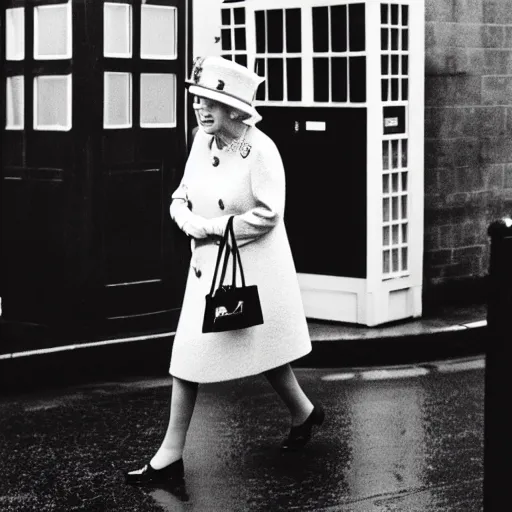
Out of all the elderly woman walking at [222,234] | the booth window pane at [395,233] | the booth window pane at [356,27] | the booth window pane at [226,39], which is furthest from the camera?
the booth window pane at [226,39]

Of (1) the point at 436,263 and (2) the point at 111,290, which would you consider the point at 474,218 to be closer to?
(1) the point at 436,263

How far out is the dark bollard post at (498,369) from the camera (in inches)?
180

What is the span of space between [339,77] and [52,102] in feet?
6.61

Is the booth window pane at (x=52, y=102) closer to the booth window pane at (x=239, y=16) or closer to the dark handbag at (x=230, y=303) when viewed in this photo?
the booth window pane at (x=239, y=16)

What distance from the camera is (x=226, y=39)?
10.8 m

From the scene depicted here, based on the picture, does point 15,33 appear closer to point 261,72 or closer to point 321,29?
point 261,72

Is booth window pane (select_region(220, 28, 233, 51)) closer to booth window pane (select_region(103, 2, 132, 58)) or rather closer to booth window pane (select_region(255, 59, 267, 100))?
booth window pane (select_region(255, 59, 267, 100))

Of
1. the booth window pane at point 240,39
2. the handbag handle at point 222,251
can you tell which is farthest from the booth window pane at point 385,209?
the handbag handle at point 222,251

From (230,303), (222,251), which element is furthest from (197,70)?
(230,303)

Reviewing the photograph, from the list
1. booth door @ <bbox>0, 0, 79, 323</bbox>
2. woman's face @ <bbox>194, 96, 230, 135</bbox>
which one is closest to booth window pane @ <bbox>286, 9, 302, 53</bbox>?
booth door @ <bbox>0, 0, 79, 323</bbox>

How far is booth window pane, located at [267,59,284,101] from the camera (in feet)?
34.3

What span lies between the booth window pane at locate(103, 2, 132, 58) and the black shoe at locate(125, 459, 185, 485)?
3.66 meters

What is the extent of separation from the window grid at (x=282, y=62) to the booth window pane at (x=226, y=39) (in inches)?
→ 11.9

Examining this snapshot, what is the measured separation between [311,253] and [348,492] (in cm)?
403
